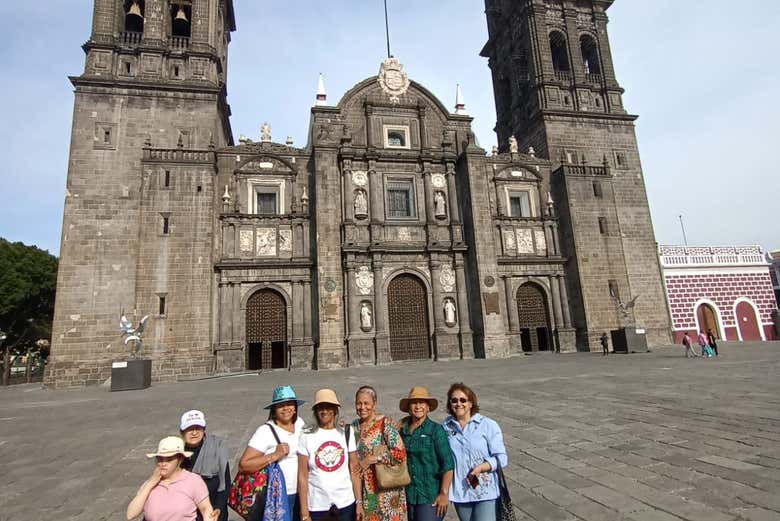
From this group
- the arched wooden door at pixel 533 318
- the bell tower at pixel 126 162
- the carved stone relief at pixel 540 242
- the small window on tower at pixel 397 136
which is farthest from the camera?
the small window on tower at pixel 397 136

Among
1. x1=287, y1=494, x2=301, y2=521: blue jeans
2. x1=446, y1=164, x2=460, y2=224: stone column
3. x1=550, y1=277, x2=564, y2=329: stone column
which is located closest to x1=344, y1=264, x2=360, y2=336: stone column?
x1=446, y1=164, x2=460, y2=224: stone column

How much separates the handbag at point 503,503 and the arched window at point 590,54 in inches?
1265

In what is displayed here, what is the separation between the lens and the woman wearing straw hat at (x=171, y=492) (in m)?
2.69

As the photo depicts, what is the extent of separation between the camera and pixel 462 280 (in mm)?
23234

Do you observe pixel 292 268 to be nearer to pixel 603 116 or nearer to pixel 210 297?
pixel 210 297

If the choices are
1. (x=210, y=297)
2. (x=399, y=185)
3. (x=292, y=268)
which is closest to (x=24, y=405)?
(x=210, y=297)

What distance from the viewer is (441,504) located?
9.74 ft

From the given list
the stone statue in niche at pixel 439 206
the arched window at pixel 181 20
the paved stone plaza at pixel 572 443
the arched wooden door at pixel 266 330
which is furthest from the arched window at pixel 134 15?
the paved stone plaza at pixel 572 443

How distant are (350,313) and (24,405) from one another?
40.6 ft

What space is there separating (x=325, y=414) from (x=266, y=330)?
1941 cm

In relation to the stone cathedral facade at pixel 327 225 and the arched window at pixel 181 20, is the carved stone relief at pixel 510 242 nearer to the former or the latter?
the stone cathedral facade at pixel 327 225

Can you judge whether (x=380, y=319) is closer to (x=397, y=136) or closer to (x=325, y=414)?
(x=397, y=136)

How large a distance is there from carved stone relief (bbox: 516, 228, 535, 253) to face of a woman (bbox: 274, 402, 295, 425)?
22939 mm

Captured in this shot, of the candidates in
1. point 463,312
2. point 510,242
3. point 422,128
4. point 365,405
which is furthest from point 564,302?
point 365,405
